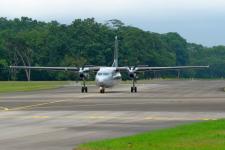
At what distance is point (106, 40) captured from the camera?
520 feet

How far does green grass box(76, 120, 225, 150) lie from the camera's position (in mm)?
16469

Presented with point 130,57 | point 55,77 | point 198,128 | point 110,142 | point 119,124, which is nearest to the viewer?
point 110,142

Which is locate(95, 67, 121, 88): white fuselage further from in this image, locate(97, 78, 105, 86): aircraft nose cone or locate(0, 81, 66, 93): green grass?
locate(0, 81, 66, 93): green grass

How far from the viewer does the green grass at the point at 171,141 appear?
54.0 feet

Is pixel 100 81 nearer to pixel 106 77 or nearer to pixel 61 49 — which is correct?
pixel 106 77

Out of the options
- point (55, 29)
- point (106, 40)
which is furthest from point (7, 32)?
point (106, 40)

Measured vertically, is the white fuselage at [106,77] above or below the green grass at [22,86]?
above

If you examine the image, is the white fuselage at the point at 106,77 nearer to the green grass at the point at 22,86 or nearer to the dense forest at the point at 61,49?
the green grass at the point at 22,86

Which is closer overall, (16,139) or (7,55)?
(16,139)

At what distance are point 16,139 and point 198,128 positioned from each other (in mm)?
6090

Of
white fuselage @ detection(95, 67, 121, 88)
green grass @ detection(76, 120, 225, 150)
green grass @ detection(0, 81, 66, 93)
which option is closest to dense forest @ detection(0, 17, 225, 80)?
green grass @ detection(0, 81, 66, 93)

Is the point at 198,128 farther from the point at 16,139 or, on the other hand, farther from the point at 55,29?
the point at 55,29

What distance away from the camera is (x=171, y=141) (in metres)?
17.7

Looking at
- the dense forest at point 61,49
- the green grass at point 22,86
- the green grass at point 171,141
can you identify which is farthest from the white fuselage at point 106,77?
the dense forest at point 61,49
